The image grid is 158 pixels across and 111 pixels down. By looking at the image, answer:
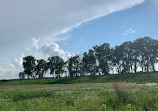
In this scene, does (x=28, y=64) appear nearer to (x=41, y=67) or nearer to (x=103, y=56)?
(x=41, y=67)

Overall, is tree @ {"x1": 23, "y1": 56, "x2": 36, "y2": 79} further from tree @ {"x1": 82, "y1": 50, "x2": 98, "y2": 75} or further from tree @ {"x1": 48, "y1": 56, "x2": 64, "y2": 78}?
tree @ {"x1": 82, "y1": 50, "x2": 98, "y2": 75}

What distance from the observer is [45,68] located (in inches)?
3558

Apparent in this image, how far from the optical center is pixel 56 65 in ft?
287

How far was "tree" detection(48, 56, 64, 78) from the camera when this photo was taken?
8656 cm

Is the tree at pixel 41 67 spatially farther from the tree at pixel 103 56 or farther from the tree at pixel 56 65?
the tree at pixel 103 56

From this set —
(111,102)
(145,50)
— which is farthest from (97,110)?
(145,50)

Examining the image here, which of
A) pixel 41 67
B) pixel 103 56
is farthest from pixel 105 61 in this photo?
pixel 41 67

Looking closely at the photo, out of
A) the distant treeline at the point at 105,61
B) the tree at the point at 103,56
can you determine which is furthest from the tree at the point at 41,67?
the tree at the point at 103,56

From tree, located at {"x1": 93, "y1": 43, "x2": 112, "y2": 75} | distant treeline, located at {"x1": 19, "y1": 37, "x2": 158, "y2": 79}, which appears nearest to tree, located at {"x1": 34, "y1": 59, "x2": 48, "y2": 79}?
distant treeline, located at {"x1": 19, "y1": 37, "x2": 158, "y2": 79}

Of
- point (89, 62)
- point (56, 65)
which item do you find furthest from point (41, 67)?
point (89, 62)

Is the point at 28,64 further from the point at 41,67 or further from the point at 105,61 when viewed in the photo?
the point at 105,61

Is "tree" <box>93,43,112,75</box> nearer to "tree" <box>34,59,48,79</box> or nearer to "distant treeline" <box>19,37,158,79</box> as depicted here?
"distant treeline" <box>19,37,158,79</box>

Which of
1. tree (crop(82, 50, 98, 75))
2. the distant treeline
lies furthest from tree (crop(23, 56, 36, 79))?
tree (crop(82, 50, 98, 75))

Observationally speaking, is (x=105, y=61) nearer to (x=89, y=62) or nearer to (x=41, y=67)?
(x=89, y=62)
